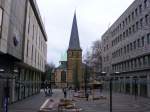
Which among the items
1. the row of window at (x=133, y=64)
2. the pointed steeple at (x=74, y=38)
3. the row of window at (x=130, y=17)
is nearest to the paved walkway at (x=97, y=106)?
the row of window at (x=133, y=64)

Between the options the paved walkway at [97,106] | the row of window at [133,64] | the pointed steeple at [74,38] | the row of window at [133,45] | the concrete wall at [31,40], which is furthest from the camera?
the pointed steeple at [74,38]

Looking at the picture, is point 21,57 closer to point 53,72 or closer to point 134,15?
point 134,15

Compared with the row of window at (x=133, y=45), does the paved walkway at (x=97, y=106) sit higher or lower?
lower

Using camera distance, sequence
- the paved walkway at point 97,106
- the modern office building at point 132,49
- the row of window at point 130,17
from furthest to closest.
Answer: the row of window at point 130,17
the modern office building at point 132,49
the paved walkway at point 97,106

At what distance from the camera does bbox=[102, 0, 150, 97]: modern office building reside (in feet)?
193

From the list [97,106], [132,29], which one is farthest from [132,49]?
[97,106]

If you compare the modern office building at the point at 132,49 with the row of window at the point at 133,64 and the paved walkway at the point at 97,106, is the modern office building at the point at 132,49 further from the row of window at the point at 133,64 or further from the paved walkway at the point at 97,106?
the paved walkway at the point at 97,106

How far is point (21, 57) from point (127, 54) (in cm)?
3965

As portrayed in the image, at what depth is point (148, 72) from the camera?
56.7 m

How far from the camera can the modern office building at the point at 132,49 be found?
193 ft

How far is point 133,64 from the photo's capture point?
2653 inches

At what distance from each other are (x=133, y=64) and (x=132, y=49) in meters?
3.75

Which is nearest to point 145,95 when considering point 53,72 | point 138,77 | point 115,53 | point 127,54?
point 138,77

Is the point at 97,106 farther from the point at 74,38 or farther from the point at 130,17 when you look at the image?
the point at 74,38
